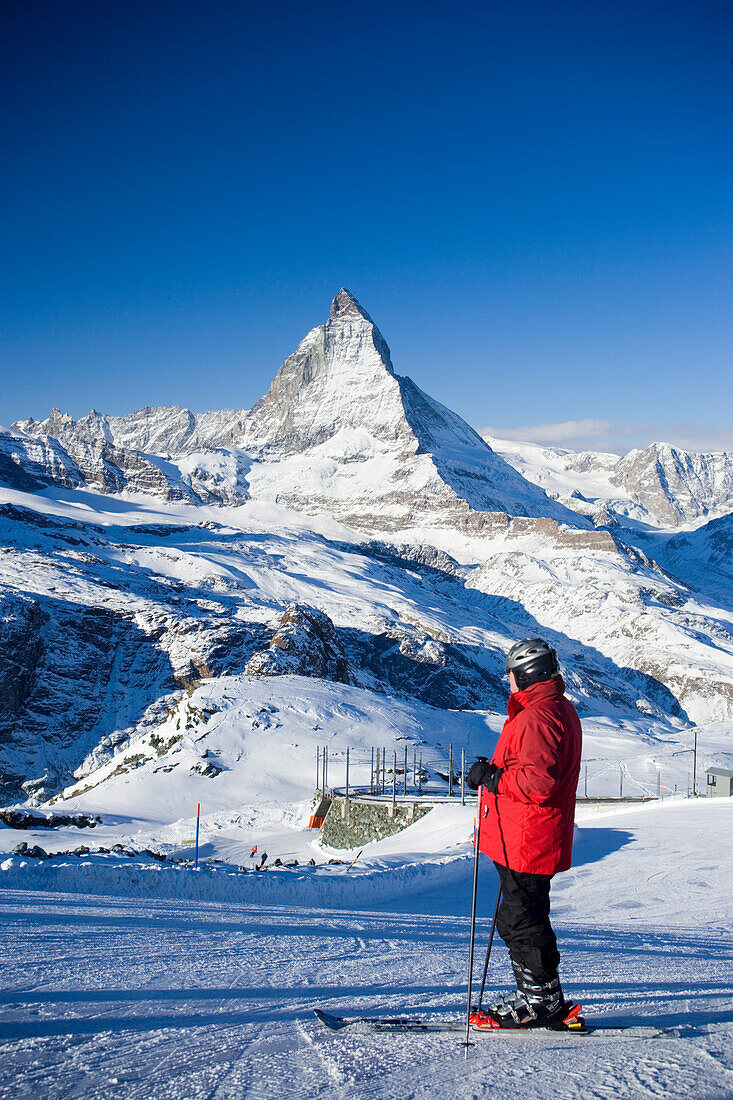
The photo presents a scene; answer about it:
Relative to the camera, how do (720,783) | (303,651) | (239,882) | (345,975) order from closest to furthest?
1. (345,975)
2. (239,882)
3. (720,783)
4. (303,651)

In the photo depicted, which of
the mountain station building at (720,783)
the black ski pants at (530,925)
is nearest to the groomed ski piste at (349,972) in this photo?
the black ski pants at (530,925)

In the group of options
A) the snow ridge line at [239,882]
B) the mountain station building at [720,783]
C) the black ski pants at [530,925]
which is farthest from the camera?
the mountain station building at [720,783]

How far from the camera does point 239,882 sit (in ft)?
50.2

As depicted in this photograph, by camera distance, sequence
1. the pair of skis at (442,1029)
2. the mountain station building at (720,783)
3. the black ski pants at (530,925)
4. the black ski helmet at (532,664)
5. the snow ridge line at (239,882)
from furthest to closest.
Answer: the mountain station building at (720,783) → the snow ridge line at (239,882) → the black ski helmet at (532,664) → the black ski pants at (530,925) → the pair of skis at (442,1029)

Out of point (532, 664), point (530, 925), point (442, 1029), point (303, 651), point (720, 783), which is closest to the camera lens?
point (442, 1029)

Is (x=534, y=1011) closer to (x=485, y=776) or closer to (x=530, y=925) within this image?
(x=530, y=925)

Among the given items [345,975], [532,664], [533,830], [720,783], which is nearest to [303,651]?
[720,783]

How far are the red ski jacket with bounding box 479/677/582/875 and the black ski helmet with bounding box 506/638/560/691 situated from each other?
0.13m

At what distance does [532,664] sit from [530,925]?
1423mm

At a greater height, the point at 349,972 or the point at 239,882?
the point at 349,972

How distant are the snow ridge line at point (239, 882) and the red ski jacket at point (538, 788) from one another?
10495 millimetres

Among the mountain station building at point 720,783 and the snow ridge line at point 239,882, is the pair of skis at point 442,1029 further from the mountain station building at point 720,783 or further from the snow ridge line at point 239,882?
the mountain station building at point 720,783

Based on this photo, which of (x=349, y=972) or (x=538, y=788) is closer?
(x=538, y=788)

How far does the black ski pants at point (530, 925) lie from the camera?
176 inches
